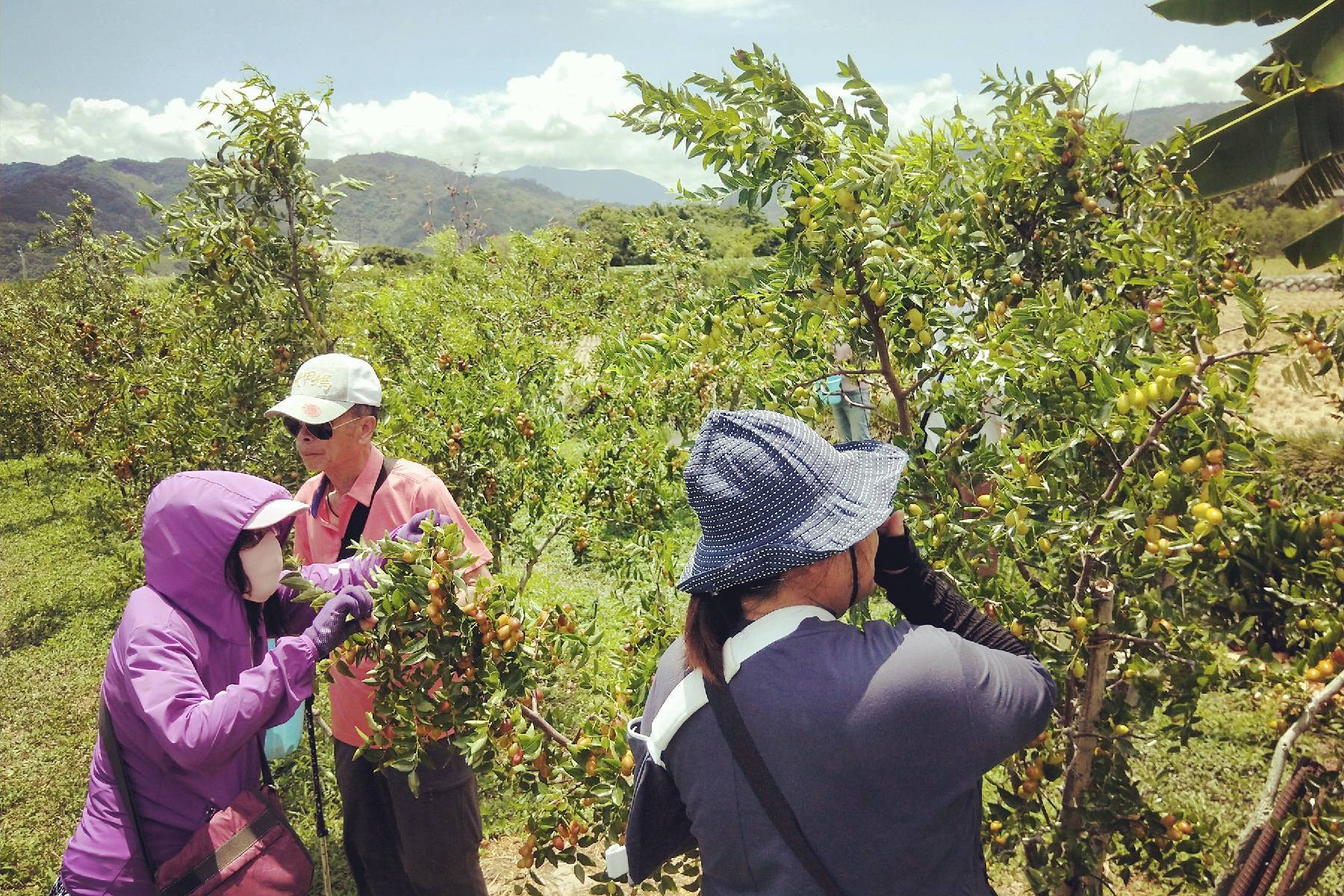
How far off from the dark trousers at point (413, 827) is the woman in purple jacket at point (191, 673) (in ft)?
1.54

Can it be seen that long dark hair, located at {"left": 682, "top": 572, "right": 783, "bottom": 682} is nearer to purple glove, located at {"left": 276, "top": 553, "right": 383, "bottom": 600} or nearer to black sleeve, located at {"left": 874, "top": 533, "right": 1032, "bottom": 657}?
black sleeve, located at {"left": 874, "top": 533, "right": 1032, "bottom": 657}

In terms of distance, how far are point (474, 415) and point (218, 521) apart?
1909 millimetres

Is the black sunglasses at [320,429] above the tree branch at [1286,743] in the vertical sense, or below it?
above

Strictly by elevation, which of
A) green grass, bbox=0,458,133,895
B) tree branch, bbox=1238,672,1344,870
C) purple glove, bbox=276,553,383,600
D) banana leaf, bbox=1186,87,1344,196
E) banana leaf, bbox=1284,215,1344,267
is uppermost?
banana leaf, bbox=1186,87,1344,196

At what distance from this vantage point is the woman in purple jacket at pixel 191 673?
5.97 ft

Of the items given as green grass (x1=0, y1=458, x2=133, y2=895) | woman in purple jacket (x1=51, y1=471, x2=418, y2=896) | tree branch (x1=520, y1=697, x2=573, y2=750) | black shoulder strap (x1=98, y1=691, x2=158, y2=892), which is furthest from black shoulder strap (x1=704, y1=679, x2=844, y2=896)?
green grass (x1=0, y1=458, x2=133, y2=895)

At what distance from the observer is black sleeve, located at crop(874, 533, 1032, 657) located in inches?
55.5

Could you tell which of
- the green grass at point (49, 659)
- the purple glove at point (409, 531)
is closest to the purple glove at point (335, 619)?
the purple glove at point (409, 531)

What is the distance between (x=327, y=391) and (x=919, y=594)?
72.5 inches

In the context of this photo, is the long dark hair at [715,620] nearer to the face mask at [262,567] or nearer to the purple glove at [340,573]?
the purple glove at [340,573]

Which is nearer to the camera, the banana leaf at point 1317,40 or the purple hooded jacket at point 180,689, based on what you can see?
the purple hooded jacket at point 180,689

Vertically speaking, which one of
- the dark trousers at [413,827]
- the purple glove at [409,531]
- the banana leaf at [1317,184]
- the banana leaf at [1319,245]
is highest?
the banana leaf at [1317,184]

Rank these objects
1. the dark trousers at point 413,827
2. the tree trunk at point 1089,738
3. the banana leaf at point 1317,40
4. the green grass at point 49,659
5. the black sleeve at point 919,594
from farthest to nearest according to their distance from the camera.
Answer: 1. the banana leaf at point 1317,40
2. the green grass at point 49,659
3. the dark trousers at point 413,827
4. the tree trunk at point 1089,738
5. the black sleeve at point 919,594

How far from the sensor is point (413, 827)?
2439mm
